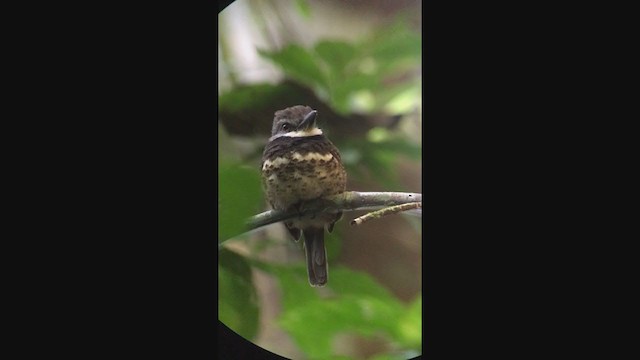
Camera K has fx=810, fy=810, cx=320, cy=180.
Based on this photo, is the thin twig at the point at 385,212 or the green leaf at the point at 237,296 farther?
the green leaf at the point at 237,296

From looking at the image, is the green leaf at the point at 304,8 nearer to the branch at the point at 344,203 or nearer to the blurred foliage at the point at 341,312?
the branch at the point at 344,203

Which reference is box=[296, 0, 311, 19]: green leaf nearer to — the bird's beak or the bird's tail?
the bird's beak

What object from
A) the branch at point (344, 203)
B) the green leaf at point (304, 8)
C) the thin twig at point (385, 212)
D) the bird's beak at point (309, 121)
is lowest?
the thin twig at point (385, 212)

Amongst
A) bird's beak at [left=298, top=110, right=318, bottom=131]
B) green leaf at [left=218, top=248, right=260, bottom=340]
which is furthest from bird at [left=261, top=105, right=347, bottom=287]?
green leaf at [left=218, top=248, right=260, bottom=340]

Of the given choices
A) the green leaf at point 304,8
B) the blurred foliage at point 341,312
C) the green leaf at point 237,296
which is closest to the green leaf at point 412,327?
the blurred foliage at point 341,312

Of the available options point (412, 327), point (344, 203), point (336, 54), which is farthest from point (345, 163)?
point (412, 327)

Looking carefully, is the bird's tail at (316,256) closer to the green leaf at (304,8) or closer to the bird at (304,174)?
the bird at (304,174)

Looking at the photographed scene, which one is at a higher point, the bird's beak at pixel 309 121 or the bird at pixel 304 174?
the bird's beak at pixel 309 121

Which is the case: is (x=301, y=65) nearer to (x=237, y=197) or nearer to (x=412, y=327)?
(x=237, y=197)
